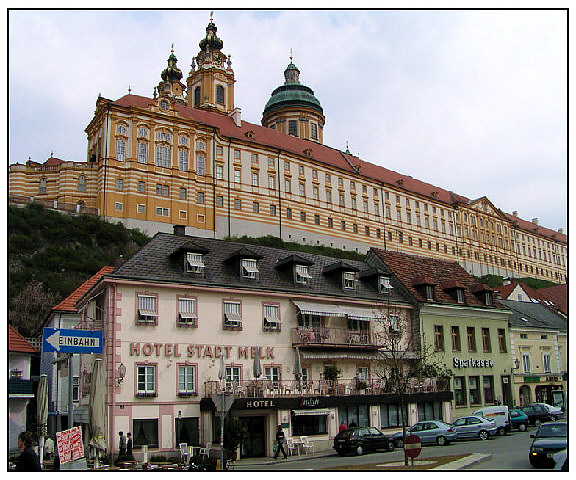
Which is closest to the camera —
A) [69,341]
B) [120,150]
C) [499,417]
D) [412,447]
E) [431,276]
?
[69,341]

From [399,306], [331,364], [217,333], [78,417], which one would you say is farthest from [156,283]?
[399,306]

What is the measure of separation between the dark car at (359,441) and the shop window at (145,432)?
7691mm

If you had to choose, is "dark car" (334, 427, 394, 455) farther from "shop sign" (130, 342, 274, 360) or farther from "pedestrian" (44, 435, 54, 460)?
"pedestrian" (44, 435, 54, 460)

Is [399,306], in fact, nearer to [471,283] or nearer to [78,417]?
[471,283]

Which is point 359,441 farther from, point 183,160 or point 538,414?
point 183,160

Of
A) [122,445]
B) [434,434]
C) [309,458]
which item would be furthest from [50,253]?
[434,434]

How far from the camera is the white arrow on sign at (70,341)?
684 inches

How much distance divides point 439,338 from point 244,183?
51.6 m

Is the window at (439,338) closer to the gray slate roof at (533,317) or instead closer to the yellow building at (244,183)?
the gray slate roof at (533,317)

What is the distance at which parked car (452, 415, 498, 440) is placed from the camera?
106 ft

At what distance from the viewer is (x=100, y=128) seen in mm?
78125

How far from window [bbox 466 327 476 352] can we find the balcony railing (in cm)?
409

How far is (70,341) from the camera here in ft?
59.3

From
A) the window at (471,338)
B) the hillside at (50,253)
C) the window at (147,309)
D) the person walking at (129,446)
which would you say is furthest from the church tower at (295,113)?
the person walking at (129,446)
